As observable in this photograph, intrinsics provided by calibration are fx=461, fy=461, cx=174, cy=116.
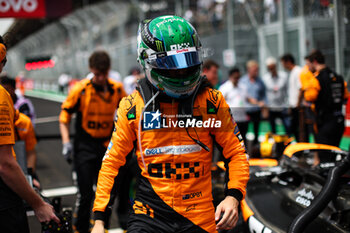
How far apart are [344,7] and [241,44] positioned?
6.26 meters

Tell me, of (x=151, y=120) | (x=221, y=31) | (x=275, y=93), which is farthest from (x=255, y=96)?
(x=151, y=120)

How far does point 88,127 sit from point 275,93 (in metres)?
6.14

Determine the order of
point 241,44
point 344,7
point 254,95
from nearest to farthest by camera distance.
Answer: point 344,7, point 254,95, point 241,44

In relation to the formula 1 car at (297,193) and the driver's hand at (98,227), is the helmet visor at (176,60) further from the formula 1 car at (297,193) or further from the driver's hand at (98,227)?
the formula 1 car at (297,193)

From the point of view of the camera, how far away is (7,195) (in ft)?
7.80

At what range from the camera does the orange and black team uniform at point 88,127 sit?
490 centimetres

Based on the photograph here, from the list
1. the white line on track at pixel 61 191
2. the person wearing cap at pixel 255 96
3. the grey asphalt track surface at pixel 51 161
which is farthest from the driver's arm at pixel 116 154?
→ the person wearing cap at pixel 255 96

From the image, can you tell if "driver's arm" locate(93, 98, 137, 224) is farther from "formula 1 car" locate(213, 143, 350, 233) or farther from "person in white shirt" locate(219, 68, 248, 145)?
"person in white shirt" locate(219, 68, 248, 145)

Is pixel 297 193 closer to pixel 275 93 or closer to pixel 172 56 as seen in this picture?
pixel 172 56

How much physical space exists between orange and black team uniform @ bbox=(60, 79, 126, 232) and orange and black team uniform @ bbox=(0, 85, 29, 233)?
246 cm

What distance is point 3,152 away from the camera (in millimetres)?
2299

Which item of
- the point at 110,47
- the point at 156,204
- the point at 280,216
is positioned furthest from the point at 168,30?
the point at 110,47

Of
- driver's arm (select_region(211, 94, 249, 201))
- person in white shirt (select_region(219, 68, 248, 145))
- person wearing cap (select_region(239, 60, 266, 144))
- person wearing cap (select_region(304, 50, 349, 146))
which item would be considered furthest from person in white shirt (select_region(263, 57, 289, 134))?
driver's arm (select_region(211, 94, 249, 201))

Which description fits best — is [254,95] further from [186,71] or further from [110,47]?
[110,47]
